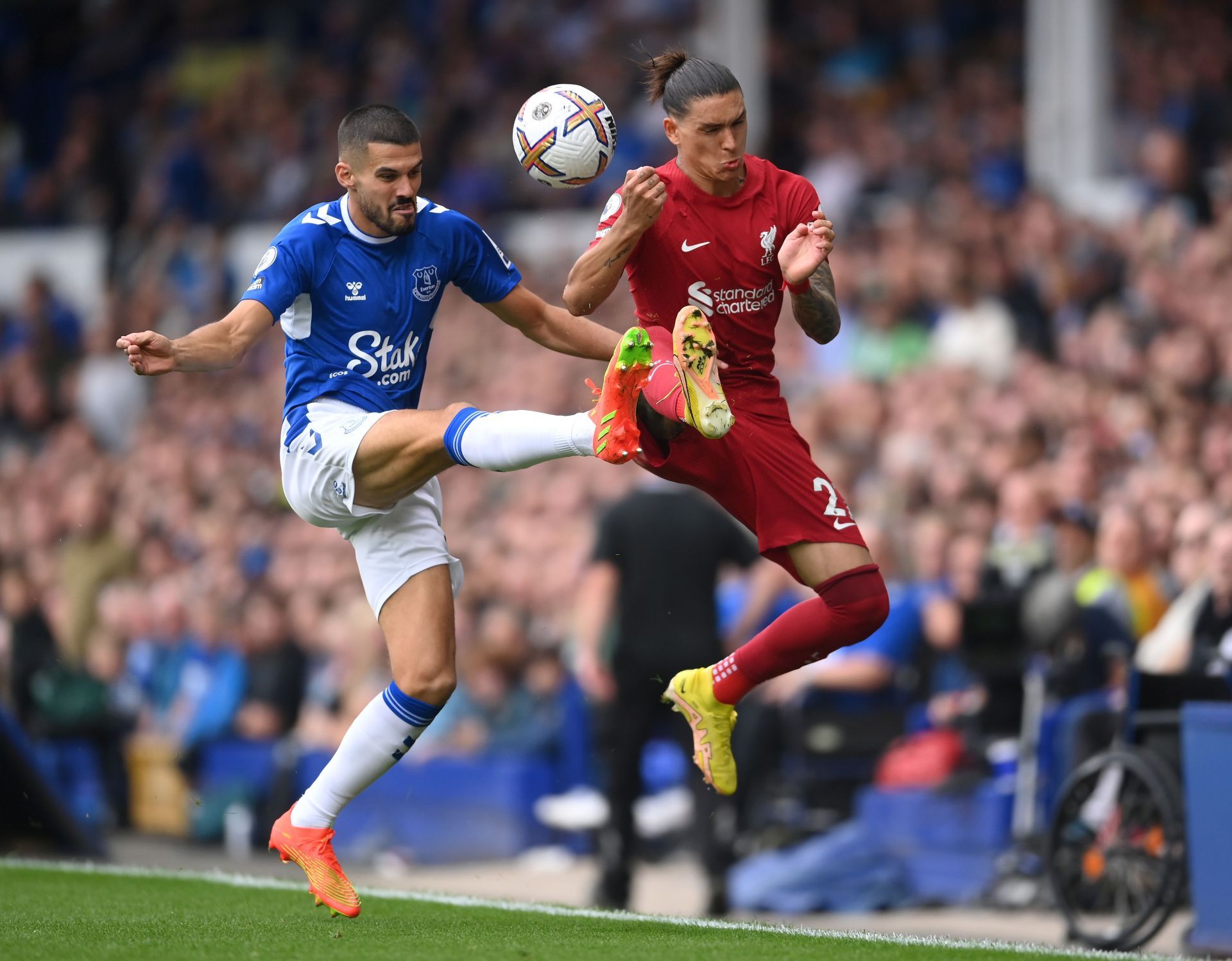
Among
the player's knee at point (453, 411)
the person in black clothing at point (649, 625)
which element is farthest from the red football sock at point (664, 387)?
the person in black clothing at point (649, 625)

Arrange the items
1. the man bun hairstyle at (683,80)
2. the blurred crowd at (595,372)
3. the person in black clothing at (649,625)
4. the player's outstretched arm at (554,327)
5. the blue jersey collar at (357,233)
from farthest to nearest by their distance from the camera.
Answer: the blurred crowd at (595,372) → the person in black clothing at (649,625) → the player's outstretched arm at (554,327) → the blue jersey collar at (357,233) → the man bun hairstyle at (683,80)

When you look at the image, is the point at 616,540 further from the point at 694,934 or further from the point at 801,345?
the point at 801,345

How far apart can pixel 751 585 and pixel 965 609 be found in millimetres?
1206

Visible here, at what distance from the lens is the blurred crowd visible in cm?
1047

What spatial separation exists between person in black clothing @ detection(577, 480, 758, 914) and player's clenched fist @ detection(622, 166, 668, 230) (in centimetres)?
354

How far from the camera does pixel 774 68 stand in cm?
1841

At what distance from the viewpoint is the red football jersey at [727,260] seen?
22.1 ft

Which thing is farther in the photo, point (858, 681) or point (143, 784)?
point (143, 784)

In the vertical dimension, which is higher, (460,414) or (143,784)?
(460,414)

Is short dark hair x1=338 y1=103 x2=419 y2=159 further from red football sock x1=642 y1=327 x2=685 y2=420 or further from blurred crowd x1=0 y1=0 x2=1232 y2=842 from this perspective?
blurred crowd x1=0 y1=0 x2=1232 y2=842

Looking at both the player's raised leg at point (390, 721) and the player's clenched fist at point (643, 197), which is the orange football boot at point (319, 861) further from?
the player's clenched fist at point (643, 197)

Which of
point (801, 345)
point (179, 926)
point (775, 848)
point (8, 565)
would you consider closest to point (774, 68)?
point (801, 345)

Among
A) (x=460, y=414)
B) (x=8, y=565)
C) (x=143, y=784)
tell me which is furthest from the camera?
(x=8, y=565)

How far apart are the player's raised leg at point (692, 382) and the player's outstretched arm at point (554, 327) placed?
566 mm
